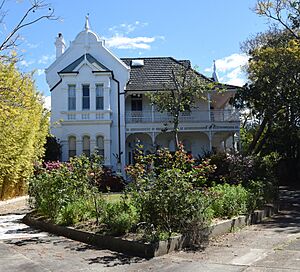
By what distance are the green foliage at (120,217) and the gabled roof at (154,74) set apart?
780 inches

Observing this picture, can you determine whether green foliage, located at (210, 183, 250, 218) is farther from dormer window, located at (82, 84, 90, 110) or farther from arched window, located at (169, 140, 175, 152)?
arched window, located at (169, 140, 175, 152)

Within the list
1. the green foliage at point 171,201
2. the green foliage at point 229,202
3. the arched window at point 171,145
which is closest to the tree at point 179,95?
the arched window at point 171,145

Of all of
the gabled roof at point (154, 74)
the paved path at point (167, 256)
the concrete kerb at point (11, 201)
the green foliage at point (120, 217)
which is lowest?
the paved path at point (167, 256)

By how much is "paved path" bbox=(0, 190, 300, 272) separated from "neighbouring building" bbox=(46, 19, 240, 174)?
18.5m

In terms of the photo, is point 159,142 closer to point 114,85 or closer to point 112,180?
point 114,85

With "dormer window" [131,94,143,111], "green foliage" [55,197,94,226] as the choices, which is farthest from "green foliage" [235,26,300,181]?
"green foliage" [55,197,94,226]

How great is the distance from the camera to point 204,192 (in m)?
9.76

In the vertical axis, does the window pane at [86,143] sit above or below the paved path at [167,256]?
above

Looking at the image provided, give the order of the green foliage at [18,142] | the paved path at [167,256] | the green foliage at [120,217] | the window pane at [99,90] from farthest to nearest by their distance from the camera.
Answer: the window pane at [99,90], the green foliage at [18,142], the green foliage at [120,217], the paved path at [167,256]

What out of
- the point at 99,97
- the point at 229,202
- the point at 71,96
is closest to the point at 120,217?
the point at 229,202

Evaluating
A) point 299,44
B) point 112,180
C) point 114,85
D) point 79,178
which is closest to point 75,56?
point 114,85

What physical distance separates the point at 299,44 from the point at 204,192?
39.9 feet

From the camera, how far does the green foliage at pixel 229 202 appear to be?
11023mm

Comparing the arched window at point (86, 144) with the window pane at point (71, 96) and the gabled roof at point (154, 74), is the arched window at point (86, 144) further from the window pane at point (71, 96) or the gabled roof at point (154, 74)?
the gabled roof at point (154, 74)
